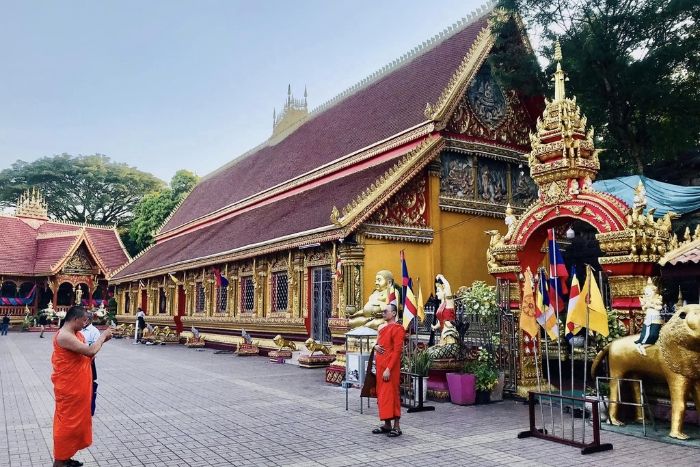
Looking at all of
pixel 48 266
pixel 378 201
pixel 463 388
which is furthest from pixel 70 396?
pixel 48 266

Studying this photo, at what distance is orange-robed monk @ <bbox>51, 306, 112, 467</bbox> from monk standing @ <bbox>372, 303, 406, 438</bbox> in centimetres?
324

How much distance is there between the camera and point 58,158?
56.3m

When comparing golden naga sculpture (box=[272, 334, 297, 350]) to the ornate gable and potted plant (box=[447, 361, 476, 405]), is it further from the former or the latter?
the ornate gable

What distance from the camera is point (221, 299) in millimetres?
21562

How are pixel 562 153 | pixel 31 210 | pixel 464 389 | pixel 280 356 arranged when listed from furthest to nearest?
pixel 31 210
pixel 280 356
pixel 464 389
pixel 562 153

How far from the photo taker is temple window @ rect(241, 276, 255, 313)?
63.5ft

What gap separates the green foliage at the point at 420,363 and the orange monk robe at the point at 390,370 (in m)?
2.37

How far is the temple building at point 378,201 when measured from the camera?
14438 millimetres

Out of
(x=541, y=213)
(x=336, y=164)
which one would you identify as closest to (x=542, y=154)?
(x=541, y=213)

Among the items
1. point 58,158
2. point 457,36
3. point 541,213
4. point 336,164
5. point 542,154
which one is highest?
point 58,158

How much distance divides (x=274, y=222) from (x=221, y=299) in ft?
16.7

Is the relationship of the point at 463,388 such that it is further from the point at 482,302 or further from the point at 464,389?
the point at 482,302

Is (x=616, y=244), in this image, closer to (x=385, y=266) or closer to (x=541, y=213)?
(x=541, y=213)

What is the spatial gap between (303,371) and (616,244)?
26.6 feet
